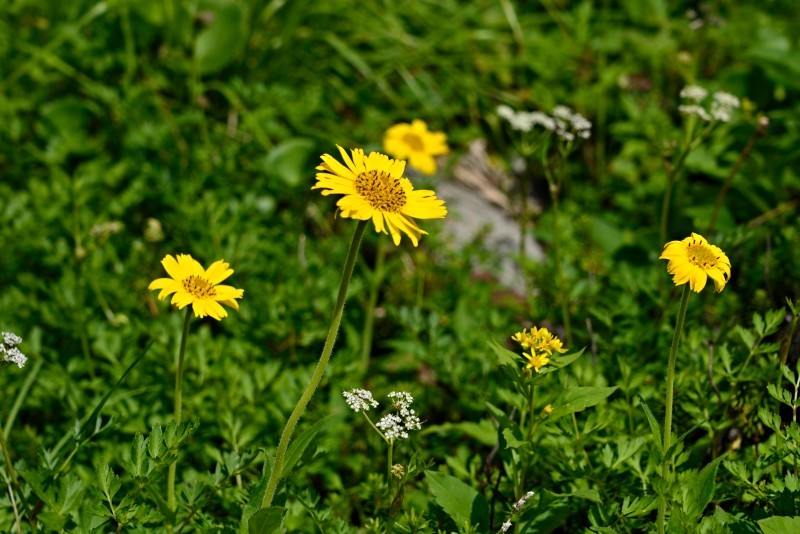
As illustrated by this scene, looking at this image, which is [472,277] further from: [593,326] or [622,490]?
[622,490]

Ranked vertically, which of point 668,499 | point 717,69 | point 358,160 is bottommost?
point 717,69

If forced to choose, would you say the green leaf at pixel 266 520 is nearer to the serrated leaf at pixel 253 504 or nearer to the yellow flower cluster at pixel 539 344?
the serrated leaf at pixel 253 504

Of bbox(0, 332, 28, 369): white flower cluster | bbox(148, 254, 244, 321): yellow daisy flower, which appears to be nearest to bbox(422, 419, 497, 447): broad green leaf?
bbox(148, 254, 244, 321): yellow daisy flower

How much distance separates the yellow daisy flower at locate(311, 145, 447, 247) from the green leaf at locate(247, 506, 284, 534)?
485mm

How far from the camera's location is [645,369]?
2.03 meters

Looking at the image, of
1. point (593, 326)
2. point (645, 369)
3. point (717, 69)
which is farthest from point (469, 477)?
point (717, 69)

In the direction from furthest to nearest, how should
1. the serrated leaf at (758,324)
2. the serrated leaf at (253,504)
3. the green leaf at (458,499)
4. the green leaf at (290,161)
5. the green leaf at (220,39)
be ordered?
the green leaf at (220,39), the green leaf at (290,161), the serrated leaf at (758,324), the green leaf at (458,499), the serrated leaf at (253,504)

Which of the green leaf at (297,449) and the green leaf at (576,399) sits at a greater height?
the green leaf at (297,449)

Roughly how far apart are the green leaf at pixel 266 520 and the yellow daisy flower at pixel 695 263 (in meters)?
0.77

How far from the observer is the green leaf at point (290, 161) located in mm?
3143

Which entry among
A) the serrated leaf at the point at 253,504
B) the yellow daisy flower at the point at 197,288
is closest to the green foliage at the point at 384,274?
the serrated leaf at the point at 253,504

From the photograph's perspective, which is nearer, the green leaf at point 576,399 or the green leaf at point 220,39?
the green leaf at point 576,399

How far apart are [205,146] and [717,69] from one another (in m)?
2.45

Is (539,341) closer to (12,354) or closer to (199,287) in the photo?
(199,287)
